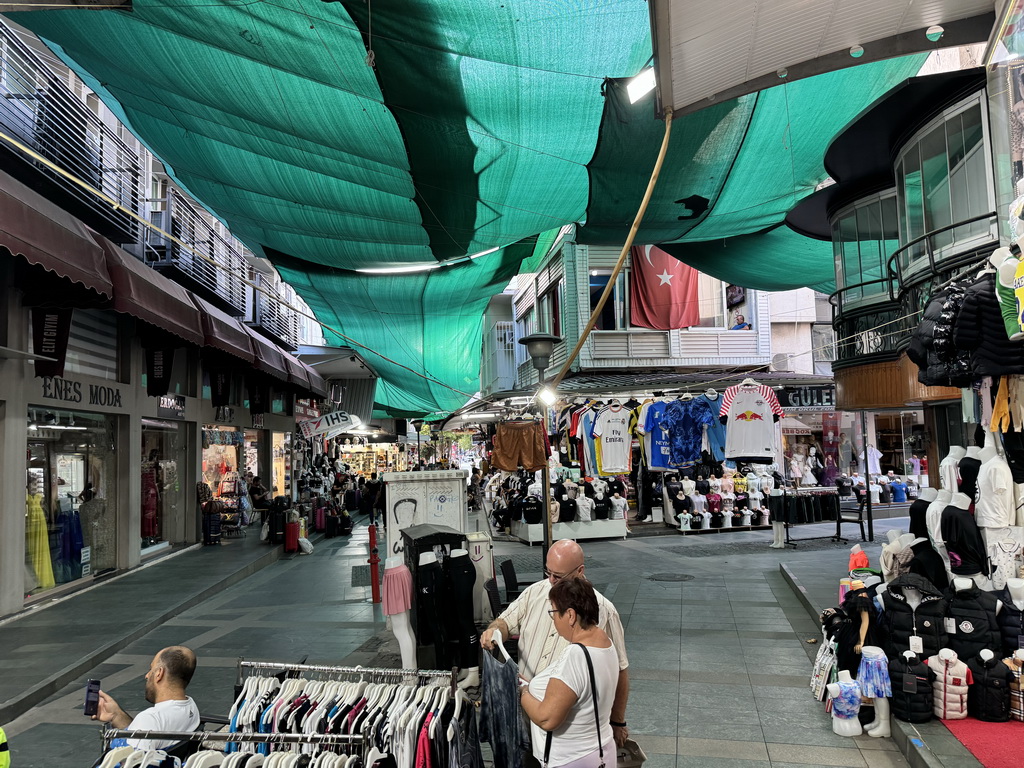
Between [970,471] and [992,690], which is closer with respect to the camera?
[992,690]

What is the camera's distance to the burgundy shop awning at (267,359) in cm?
1469

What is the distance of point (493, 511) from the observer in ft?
66.9

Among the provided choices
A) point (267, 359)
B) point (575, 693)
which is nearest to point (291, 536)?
point (267, 359)

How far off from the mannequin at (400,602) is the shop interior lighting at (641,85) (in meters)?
4.53

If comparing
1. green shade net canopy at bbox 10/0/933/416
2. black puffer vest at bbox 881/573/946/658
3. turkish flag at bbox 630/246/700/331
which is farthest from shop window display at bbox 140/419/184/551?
turkish flag at bbox 630/246/700/331

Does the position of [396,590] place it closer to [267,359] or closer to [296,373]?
[267,359]

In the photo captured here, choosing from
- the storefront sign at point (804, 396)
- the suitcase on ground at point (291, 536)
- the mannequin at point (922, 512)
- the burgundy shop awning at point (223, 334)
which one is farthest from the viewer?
the storefront sign at point (804, 396)

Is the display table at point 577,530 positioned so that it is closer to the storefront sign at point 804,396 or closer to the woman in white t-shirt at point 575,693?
the storefront sign at point 804,396

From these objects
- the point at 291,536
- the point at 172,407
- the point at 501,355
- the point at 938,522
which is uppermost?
the point at 501,355

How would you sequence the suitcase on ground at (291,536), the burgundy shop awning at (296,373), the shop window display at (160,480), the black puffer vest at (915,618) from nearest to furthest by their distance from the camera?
the black puffer vest at (915,618)
the shop window display at (160,480)
the suitcase on ground at (291,536)
the burgundy shop awning at (296,373)

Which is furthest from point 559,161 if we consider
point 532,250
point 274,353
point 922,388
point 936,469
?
point 274,353

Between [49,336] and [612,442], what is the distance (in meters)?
10.0

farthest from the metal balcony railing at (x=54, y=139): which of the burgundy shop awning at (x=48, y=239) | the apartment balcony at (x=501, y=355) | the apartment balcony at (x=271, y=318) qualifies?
the apartment balcony at (x=501, y=355)

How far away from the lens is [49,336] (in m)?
9.41
